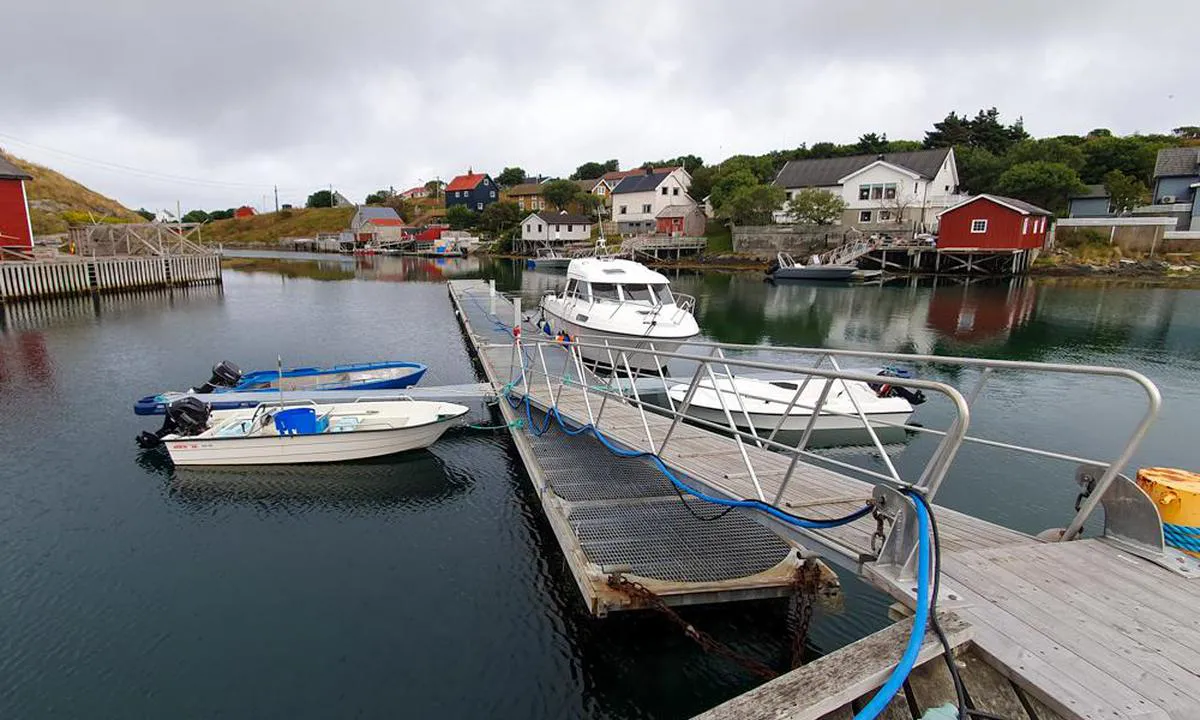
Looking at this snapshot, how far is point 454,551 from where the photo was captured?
1048cm

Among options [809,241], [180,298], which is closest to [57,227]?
[180,298]

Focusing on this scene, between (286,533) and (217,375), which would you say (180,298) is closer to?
(217,375)

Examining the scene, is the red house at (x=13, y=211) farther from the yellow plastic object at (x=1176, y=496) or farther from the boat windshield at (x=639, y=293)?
the yellow plastic object at (x=1176, y=496)

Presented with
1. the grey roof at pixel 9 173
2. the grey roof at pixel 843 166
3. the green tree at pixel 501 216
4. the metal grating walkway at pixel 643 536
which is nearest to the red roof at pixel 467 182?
the green tree at pixel 501 216

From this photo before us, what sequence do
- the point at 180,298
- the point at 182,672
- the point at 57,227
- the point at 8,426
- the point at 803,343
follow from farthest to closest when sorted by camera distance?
the point at 57,227 < the point at 180,298 < the point at 803,343 < the point at 8,426 < the point at 182,672

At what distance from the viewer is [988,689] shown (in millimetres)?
3682

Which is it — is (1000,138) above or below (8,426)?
above

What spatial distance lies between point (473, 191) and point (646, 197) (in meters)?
55.7

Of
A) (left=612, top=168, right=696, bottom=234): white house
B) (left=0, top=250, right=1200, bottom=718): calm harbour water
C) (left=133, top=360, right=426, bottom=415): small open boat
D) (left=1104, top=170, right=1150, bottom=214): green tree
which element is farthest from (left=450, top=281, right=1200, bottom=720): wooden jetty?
(left=612, top=168, right=696, bottom=234): white house

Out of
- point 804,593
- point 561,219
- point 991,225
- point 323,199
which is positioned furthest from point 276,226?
point 804,593

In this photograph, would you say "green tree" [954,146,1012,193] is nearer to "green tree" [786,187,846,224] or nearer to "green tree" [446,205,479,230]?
"green tree" [786,187,846,224]

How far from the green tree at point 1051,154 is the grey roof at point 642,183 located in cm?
4258

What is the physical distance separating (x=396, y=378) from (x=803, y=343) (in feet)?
66.7

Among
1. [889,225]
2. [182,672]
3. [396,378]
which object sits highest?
[889,225]
